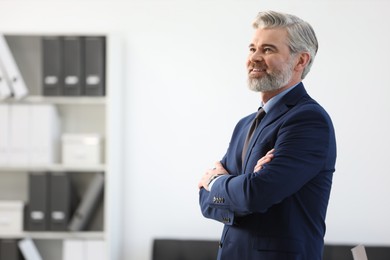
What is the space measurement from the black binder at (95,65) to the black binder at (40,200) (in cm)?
54

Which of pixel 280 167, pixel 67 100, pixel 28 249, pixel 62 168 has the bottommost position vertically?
pixel 28 249

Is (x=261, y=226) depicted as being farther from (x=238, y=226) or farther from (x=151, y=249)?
(x=151, y=249)

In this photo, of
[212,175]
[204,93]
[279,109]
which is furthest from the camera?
[204,93]

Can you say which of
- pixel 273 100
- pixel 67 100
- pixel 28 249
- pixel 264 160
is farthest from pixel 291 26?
pixel 28 249

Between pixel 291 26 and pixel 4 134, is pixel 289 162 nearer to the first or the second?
pixel 291 26

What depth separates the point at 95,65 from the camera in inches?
145

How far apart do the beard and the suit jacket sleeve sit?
12cm

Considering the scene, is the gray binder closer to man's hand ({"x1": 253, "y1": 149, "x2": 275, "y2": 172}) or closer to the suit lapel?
the suit lapel

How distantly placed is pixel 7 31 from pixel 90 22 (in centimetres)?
49

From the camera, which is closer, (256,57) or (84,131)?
(256,57)

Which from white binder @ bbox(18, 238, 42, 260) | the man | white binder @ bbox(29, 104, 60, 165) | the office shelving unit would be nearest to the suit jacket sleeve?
the man

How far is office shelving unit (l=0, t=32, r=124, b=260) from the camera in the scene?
3691mm

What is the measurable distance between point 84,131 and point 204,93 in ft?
2.47

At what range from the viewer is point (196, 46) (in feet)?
12.9
